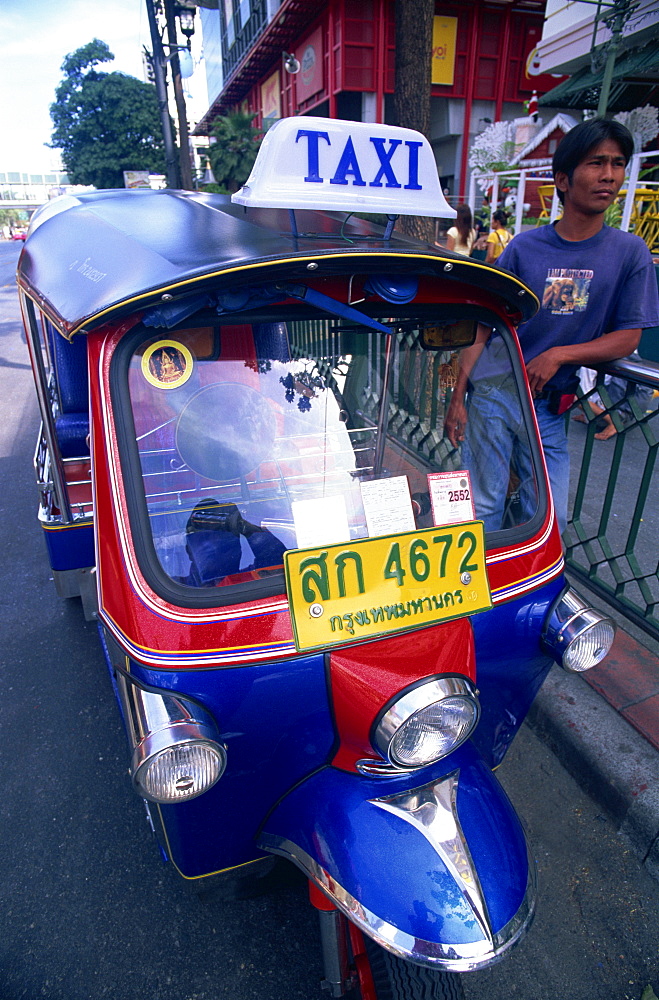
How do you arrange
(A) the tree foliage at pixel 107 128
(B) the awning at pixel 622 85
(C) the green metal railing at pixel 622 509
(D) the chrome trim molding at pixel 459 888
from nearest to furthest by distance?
(D) the chrome trim molding at pixel 459 888 < (C) the green metal railing at pixel 622 509 < (B) the awning at pixel 622 85 < (A) the tree foliage at pixel 107 128

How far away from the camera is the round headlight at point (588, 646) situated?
1794mm

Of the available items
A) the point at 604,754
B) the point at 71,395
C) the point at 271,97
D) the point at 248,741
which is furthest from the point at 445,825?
the point at 271,97

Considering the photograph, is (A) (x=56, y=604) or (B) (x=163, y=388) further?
(A) (x=56, y=604)

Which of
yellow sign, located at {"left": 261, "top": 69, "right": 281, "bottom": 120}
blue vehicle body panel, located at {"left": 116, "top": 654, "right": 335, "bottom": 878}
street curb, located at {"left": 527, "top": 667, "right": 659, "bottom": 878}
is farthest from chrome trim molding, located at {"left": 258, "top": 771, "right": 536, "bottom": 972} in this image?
yellow sign, located at {"left": 261, "top": 69, "right": 281, "bottom": 120}

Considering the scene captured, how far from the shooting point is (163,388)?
162 centimetres

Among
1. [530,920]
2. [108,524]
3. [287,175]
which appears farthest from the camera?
[108,524]

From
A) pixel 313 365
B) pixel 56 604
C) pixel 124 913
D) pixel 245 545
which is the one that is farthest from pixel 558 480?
pixel 56 604

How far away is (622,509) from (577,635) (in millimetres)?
3044

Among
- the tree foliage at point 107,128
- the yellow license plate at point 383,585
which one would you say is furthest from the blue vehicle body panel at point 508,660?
the tree foliage at point 107,128

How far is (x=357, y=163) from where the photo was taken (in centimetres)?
156

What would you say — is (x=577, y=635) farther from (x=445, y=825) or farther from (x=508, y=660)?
(x=445, y=825)

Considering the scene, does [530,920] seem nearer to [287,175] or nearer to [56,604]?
[287,175]

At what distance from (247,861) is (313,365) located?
1.47 metres

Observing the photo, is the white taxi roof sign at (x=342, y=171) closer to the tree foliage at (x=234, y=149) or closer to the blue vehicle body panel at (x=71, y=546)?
the blue vehicle body panel at (x=71, y=546)
